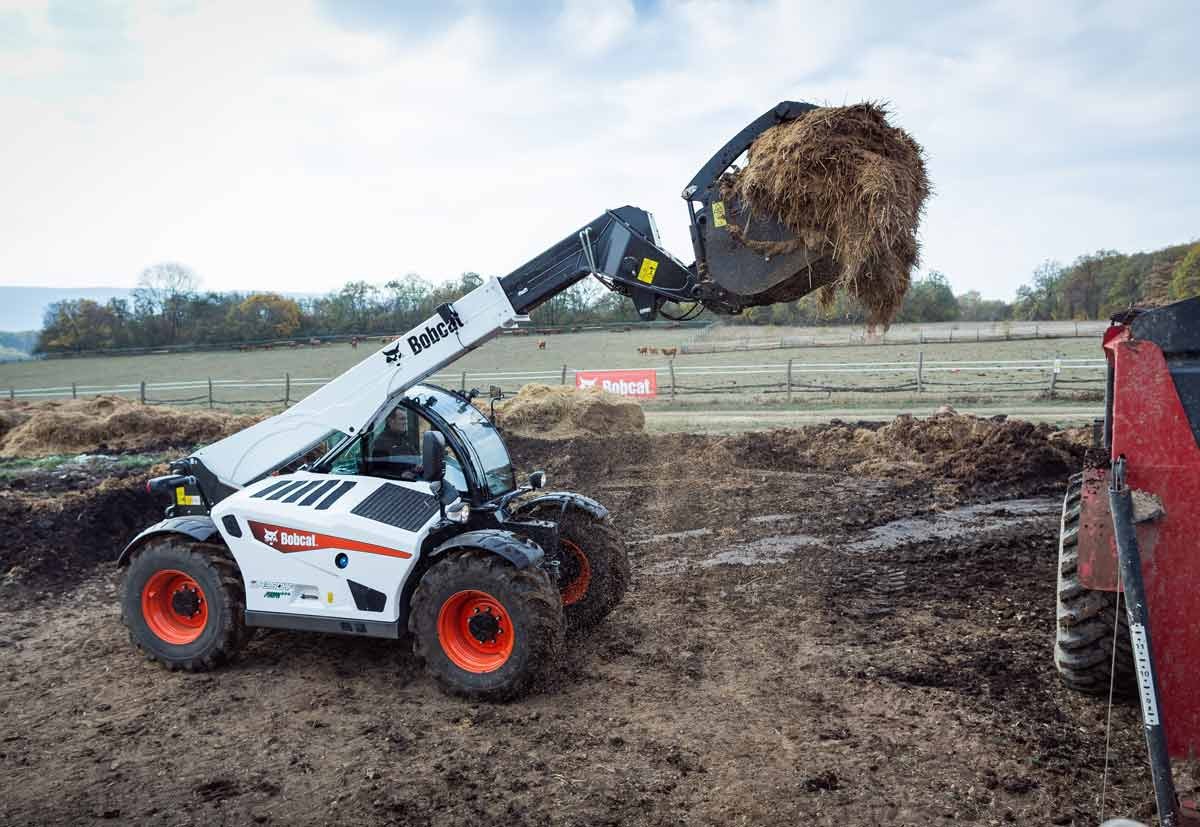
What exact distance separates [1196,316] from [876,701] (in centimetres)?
295

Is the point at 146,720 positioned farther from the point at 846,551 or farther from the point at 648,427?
the point at 648,427

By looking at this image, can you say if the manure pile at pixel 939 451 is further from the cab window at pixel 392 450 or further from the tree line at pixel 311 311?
the tree line at pixel 311 311

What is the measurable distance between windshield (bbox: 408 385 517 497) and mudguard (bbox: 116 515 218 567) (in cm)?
178

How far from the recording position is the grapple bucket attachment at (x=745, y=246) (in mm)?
5824

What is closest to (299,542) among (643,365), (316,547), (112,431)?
(316,547)

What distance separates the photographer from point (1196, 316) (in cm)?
459

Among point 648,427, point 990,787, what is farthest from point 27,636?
point 648,427

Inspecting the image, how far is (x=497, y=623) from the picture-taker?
6012 millimetres

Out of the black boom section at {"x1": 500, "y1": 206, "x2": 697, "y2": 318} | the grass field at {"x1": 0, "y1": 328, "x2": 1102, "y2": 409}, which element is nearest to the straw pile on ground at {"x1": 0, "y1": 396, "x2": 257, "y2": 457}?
the grass field at {"x1": 0, "y1": 328, "x2": 1102, "y2": 409}

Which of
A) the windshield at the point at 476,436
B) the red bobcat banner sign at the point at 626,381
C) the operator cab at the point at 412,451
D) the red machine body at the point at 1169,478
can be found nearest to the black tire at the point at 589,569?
the windshield at the point at 476,436

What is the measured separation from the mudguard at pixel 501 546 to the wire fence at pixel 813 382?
1639cm

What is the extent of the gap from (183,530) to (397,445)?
5.48 feet

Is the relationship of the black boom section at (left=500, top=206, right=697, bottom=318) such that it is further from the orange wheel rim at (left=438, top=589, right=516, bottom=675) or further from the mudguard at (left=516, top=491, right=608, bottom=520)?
the orange wheel rim at (left=438, top=589, right=516, bottom=675)

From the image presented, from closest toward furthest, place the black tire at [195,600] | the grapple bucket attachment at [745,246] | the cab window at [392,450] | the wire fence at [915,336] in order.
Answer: the grapple bucket attachment at [745,246], the black tire at [195,600], the cab window at [392,450], the wire fence at [915,336]
